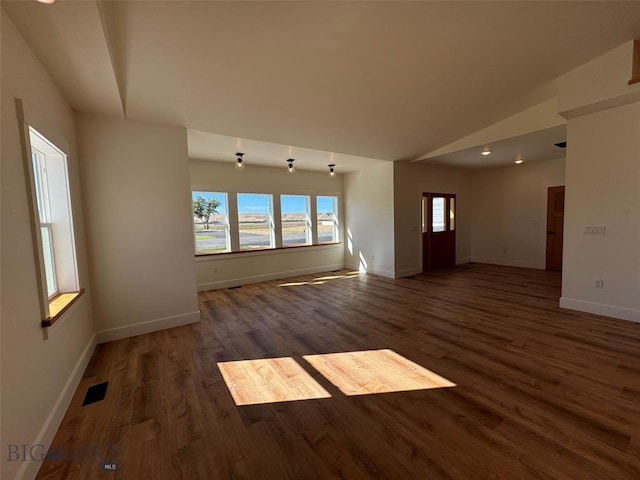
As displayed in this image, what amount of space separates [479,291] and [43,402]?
556 cm

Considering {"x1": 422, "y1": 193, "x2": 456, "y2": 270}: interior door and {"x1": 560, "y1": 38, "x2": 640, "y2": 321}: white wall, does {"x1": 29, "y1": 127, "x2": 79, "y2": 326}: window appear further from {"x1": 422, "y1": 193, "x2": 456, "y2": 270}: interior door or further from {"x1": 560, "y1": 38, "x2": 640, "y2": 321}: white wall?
{"x1": 422, "y1": 193, "x2": 456, "y2": 270}: interior door

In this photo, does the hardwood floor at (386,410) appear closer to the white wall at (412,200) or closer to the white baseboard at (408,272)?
the white baseboard at (408,272)

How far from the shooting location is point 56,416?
6.00ft

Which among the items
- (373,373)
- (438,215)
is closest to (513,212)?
(438,215)

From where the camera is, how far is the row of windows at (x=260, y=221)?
18.4 ft

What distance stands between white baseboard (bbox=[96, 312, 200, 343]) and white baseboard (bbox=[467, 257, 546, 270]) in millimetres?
7505

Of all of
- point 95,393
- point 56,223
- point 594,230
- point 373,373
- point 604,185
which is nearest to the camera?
point 95,393

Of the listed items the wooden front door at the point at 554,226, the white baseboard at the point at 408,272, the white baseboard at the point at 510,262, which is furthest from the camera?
the white baseboard at the point at 510,262

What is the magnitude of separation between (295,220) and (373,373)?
4.83 m

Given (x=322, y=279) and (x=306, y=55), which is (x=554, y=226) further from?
(x=306, y=55)

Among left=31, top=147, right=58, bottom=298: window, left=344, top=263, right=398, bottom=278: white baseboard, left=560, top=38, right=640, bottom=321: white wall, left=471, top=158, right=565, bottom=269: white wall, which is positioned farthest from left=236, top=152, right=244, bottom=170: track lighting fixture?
left=471, top=158, right=565, bottom=269: white wall

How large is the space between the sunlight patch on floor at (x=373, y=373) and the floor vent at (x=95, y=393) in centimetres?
169

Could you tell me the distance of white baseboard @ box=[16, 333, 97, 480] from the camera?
1.42 meters

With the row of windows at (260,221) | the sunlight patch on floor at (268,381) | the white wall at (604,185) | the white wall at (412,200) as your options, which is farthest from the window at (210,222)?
the white wall at (604,185)
